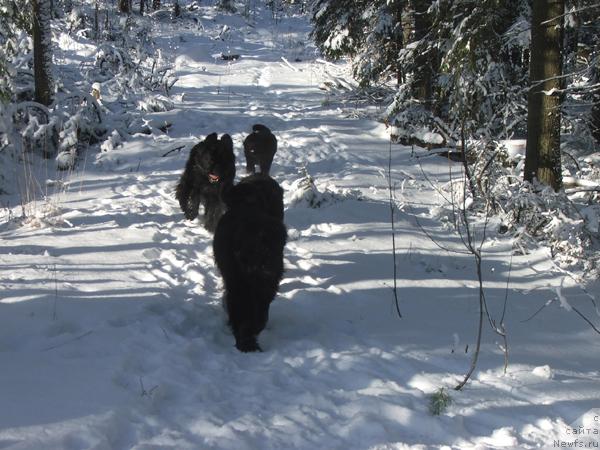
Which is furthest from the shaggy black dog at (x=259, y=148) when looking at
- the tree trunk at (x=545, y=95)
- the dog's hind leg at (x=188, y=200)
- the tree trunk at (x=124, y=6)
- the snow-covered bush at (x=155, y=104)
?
the tree trunk at (x=124, y=6)

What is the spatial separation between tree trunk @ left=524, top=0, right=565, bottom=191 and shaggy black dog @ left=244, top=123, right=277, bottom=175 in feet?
13.7

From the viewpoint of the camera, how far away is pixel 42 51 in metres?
11.0

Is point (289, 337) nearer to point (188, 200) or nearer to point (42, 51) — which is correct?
point (188, 200)

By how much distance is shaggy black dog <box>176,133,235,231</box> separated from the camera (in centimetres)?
695

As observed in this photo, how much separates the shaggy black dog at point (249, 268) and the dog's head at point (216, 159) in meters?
2.49

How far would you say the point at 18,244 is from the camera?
5699 mm

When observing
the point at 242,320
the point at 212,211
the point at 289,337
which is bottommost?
the point at 289,337

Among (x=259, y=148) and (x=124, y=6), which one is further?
(x=124, y=6)

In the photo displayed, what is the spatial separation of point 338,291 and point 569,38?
346 inches

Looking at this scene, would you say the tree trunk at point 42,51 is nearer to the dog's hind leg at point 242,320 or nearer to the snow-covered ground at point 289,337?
the snow-covered ground at point 289,337

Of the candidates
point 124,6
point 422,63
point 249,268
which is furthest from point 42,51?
point 124,6

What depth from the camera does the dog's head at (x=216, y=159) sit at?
22.9 feet

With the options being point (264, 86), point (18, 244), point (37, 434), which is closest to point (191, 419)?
point (37, 434)

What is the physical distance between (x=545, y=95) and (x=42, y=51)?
33.2ft
